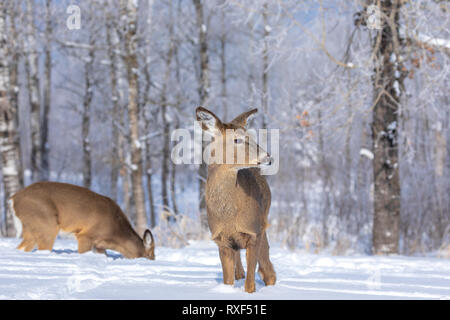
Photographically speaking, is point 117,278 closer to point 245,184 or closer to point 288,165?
point 245,184

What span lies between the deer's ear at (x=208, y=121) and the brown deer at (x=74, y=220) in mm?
3296

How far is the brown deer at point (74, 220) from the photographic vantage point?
5.73 meters

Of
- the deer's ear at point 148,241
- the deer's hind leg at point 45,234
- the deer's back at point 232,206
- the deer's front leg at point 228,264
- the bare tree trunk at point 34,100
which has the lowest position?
the deer's ear at point 148,241

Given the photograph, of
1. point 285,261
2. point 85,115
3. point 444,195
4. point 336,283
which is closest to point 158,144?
point 85,115

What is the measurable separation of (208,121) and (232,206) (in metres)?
0.60

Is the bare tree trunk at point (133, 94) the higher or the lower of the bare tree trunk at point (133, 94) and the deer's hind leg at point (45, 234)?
the higher

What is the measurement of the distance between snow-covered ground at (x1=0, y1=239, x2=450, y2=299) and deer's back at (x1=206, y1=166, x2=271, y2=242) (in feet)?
1.41

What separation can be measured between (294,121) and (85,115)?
14015 mm

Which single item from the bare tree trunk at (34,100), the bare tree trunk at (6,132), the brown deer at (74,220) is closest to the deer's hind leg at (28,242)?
the brown deer at (74,220)

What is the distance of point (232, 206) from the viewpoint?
10.1ft

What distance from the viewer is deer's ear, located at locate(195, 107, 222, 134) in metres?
3.04

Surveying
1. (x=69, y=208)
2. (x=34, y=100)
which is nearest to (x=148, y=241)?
(x=69, y=208)

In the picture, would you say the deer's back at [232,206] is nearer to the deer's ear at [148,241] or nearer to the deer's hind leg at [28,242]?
the deer's ear at [148,241]
